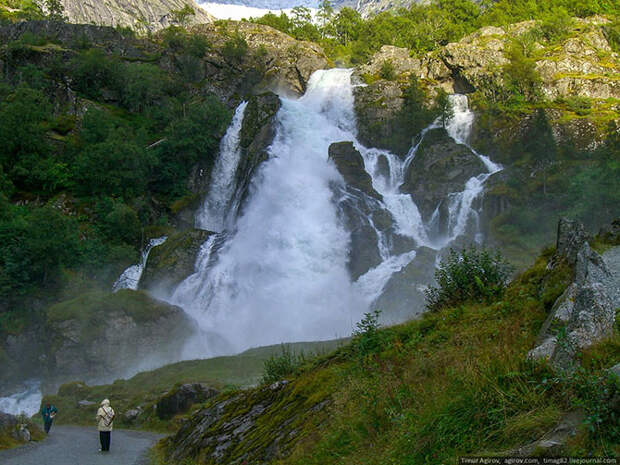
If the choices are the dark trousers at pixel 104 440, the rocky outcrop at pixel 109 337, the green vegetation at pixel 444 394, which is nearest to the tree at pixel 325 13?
the rocky outcrop at pixel 109 337

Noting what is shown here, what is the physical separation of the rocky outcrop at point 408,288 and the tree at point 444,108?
22733 mm

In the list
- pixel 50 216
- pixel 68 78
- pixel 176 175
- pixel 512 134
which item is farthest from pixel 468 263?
pixel 68 78

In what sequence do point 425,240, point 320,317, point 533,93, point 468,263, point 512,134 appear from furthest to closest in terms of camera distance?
point 533,93
point 512,134
point 425,240
point 320,317
point 468,263

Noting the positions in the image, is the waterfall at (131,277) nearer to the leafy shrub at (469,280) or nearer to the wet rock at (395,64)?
the leafy shrub at (469,280)

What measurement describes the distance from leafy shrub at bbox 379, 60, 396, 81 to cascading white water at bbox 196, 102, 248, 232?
18.7 metres

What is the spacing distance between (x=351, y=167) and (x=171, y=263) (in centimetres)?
1865

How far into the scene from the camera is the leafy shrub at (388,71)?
211ft

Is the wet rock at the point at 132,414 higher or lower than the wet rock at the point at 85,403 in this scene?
lower

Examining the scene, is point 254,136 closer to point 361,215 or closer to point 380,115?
point 380,115

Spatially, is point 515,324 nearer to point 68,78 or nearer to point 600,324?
point 600,324

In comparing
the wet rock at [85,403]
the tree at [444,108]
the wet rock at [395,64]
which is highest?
the wet rock at [395,64]

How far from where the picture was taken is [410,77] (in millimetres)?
60031

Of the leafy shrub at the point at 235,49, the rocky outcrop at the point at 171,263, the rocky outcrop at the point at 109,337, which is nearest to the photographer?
the rocky outcrop at the point at 109,337

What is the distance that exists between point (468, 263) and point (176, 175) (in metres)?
51.5
